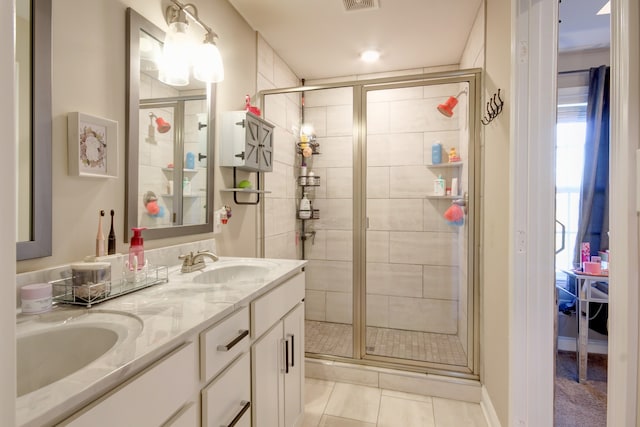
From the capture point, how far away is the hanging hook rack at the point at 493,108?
1.63 meters

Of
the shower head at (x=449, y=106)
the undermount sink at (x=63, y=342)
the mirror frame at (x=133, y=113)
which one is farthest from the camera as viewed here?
the shower head at (x=449, y=106)

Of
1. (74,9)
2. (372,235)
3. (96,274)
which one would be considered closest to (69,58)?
(74,9)

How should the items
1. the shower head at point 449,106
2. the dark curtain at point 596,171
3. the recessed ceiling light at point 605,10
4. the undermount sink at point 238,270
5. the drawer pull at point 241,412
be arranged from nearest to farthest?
the drawer pull at point 241,412 → the undermount sink at point 238,270 → the recessed ceiling light at point 605,10 → the dark curtain at point 596,171 → the shower head at point 449,106

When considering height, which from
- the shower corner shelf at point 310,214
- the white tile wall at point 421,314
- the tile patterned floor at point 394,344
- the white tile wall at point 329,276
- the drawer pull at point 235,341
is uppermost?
the shower corner shelf at point 310,214

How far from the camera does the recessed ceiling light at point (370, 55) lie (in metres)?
2.65

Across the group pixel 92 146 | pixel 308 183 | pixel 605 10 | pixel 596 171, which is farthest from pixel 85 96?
pixel 596 171

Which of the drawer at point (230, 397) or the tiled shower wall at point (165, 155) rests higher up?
the tiled shower wall at point (165, 155)

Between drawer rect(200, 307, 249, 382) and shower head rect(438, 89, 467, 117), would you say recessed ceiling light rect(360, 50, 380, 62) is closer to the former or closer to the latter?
shower head rect(438, 89, 467, 117)

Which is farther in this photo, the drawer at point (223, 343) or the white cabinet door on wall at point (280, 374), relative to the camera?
the white cabinet door on wall at point (280, 374)

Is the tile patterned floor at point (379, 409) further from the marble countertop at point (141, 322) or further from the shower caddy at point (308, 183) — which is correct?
the shower caddy at point (308, 183)

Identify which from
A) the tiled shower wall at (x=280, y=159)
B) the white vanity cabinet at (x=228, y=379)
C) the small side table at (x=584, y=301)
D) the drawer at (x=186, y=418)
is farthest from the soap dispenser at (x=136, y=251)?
the small side table at (x=584, y=301)

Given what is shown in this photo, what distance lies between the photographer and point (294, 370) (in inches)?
60.2

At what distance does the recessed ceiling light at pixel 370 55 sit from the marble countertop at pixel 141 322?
206cm

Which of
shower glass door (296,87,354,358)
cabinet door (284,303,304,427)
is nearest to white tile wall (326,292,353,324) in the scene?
shower glass door (296,87,354,358)
